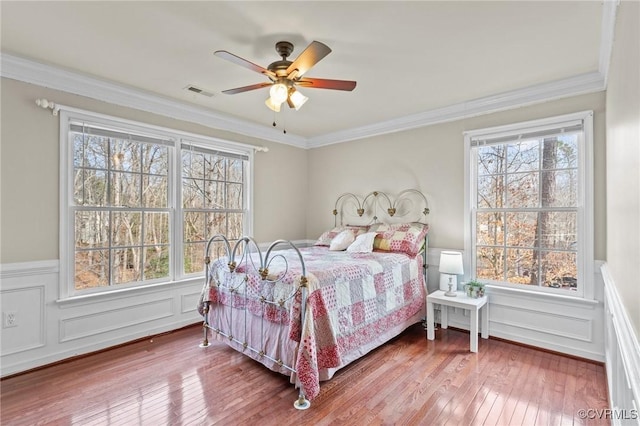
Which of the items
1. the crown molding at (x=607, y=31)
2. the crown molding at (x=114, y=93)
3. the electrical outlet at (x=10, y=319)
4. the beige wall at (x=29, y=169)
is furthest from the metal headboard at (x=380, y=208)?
the electrical outlet at (x=10, y=319)

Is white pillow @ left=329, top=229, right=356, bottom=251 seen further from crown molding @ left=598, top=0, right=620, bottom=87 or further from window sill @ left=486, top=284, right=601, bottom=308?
crown molding @ left=598, top=0, right=620, bottom=87

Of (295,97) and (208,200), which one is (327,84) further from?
(208,200)

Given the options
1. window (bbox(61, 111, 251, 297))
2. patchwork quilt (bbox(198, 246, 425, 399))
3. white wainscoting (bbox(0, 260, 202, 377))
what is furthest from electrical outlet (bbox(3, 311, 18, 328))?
patchwork quilt (bbox(198, 246, 425, 399))

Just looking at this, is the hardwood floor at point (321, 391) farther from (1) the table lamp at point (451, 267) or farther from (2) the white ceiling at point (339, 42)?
(2) the white ceiling at point (339, 42)

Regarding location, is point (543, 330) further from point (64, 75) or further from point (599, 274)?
point (64, 75)

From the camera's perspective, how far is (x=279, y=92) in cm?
235

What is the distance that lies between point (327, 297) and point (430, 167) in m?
2.33

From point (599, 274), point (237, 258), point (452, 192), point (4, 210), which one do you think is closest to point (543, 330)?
point (599, 274)

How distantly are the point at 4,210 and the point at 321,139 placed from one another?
381 centimetres

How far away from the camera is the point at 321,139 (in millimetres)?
5152

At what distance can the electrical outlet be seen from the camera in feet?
8.66

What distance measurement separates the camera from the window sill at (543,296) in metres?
2.95

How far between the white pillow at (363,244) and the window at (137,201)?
1636 mm

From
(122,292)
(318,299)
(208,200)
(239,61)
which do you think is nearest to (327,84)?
(239,61)
